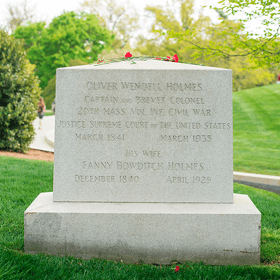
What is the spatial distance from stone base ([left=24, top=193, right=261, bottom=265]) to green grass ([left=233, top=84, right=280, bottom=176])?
6.76 metres

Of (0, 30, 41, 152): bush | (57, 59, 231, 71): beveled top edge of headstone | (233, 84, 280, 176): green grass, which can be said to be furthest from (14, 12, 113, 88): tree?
(57, 59, 231, 71): beveled top edge of headstone

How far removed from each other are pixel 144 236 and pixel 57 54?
1493 inches

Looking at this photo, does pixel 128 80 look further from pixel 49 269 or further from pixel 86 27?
pixel 86 27

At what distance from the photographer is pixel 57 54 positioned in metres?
37.9

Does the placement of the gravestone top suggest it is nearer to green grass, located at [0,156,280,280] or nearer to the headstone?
the headstone

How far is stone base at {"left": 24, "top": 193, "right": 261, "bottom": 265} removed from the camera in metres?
3.20

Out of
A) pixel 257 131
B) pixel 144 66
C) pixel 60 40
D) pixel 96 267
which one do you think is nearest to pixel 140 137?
pixel 144 66

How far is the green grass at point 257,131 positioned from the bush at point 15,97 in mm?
7359

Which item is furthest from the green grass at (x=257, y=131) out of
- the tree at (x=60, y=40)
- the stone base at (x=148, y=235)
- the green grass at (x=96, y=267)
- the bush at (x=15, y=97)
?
the tree at (x=60, y=40)

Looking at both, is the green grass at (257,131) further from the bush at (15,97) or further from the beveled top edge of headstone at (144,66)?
the bush at (15,97)

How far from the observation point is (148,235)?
10.6ft

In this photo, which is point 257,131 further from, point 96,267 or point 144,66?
point 96,267

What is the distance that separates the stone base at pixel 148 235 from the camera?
320 cm

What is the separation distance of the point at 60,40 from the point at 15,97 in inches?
1255
